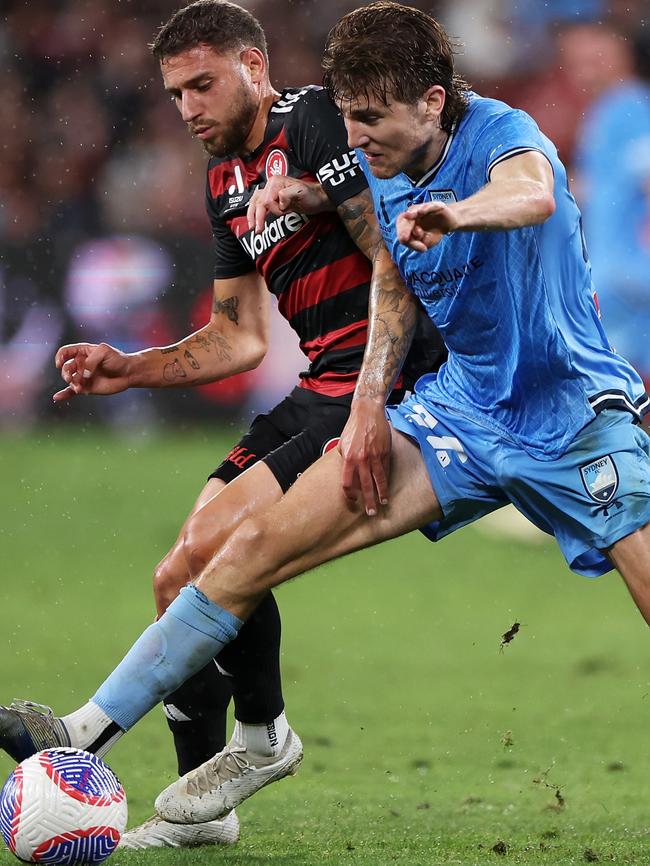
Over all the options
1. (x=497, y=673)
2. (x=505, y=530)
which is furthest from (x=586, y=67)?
(x=497, y=673)

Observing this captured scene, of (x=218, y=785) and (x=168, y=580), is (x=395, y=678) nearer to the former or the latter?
(x=218, y=785)

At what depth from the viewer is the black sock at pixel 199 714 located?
14.9 ft

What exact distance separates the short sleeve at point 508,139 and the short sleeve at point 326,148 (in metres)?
0.69

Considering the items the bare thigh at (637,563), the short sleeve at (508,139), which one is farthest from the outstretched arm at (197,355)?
the bare thigh at (637,563)

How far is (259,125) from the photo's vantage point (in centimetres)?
463

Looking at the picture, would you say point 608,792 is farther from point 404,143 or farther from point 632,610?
point 632,610

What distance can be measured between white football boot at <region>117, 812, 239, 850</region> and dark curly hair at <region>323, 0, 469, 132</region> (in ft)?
7.38

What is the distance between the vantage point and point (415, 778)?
525 centimetres

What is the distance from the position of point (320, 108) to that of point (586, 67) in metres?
8.54

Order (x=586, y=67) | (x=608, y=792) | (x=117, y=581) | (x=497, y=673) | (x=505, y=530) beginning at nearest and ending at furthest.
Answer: (x=608, y=792) < (x=497, y=673) < (x=117, y=581) < (x=505, y=530) < (x=586, y=67)

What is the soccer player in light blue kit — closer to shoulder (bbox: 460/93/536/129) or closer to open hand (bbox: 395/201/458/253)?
shoulder (bbox: 460/93/536/129)

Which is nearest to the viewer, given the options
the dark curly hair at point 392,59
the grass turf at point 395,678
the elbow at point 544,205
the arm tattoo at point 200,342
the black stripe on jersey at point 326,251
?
the elbow at point 544,205

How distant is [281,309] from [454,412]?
3.20ft

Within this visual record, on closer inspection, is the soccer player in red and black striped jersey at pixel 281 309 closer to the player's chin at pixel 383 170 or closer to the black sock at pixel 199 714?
the black sock at pixel 199 714
